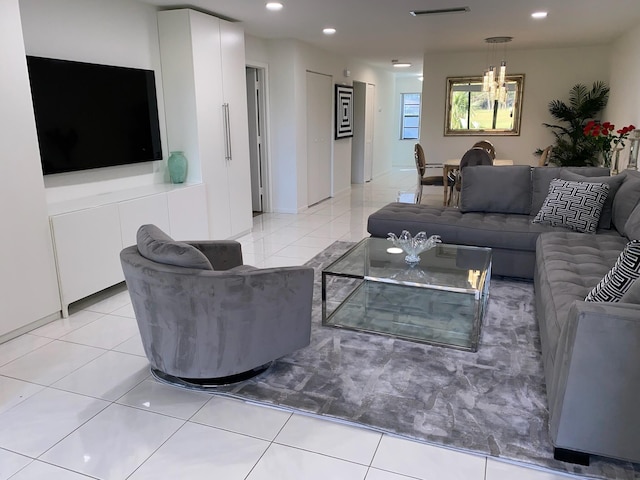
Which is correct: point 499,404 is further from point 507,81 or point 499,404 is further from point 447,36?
point 507,81

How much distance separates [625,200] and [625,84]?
3197 millimetres

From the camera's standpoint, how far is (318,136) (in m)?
7.58

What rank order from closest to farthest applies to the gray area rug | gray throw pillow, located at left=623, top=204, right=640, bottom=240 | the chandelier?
the gray area rug
gray throw pillow, located at left=623, top=204, right=640, bottom=240
the chandelier

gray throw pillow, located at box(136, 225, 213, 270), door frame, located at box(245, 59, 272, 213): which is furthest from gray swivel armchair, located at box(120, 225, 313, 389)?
door frame, located at box(245, 59, 272, 213)

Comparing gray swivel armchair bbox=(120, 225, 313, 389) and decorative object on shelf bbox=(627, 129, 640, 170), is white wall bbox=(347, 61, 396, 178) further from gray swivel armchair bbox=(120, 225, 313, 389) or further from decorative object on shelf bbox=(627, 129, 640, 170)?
gray swivel armchair bbox=(120, 225, 313, 389)

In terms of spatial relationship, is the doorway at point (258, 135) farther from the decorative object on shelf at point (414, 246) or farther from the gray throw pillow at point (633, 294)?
the gray throw pillow at point (633, 294)

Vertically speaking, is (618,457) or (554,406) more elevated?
(554,406)

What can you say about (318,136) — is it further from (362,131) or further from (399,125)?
(399,125)

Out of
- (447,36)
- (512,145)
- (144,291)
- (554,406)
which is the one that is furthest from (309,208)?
(554,406)

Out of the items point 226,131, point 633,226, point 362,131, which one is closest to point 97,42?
point 226,131

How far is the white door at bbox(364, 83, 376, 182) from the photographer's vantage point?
388 inches

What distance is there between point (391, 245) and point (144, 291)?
2.02 meters

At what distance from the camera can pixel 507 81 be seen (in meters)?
7.63

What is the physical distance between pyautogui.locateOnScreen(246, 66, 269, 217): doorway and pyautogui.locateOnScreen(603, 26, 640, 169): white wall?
14.6 ft
